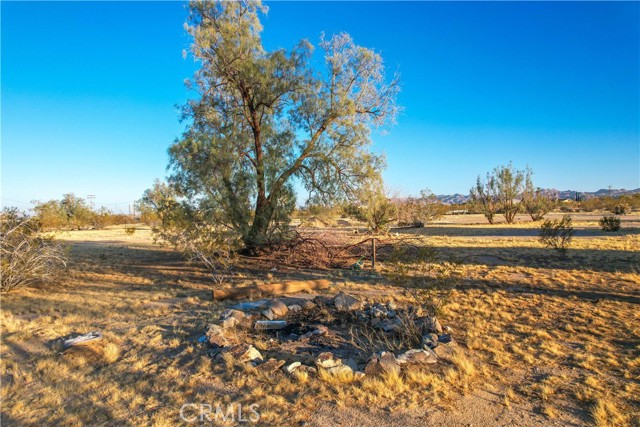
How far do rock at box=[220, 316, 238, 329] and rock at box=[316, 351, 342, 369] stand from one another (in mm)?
2241

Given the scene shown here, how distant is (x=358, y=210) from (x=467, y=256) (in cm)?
487

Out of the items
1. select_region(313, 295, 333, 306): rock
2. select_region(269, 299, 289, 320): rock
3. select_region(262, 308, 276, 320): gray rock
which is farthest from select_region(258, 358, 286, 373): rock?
select_region(313, 295, 333, 306): rock

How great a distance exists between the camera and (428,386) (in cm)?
425

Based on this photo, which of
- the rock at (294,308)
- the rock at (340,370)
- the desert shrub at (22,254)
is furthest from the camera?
the desert shrub at (22,254)

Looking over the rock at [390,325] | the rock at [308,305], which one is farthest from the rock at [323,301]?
the rock at [390,325]

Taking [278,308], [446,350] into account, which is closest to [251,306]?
[278,308]

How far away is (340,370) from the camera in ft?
14.8

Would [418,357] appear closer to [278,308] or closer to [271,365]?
[271,365]

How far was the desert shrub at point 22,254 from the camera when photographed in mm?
9539

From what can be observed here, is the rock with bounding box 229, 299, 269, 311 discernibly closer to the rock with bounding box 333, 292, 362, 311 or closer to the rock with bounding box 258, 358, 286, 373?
the rock with bounding box 333, 292, 362, 311

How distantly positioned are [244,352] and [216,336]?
30.5 inches

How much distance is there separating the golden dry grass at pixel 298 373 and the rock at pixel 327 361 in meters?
0.24

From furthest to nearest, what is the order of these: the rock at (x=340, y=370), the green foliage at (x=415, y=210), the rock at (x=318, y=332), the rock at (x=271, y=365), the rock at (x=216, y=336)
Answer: the green foliage at (x=415, y=210) < the rock at (x=318, y=332) < the rock at (x=216, y=336) < the rock at (x=271, y=365) < the rock at (x=340, y=370)

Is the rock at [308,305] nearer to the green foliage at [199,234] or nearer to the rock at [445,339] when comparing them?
the rock at [445,339]
